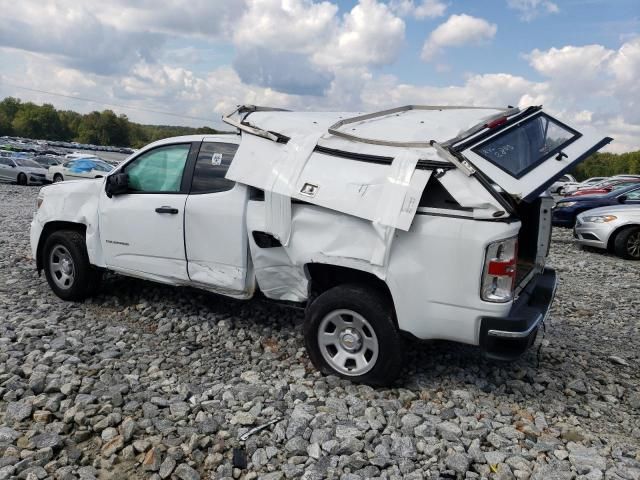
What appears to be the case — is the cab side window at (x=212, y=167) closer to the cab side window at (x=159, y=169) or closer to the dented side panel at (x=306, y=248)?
the cab side window at (x=159, y=169)

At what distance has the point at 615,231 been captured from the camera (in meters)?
11.1

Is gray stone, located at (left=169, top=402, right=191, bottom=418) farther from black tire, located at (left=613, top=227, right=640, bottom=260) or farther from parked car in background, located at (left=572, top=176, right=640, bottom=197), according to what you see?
parked car in background, located at (left=572, top=176, right=640, bottom=197)

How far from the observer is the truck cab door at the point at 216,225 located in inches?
185

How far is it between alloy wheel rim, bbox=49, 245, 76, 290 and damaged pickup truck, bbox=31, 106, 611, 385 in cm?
55

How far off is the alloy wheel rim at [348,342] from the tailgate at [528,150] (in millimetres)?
1417

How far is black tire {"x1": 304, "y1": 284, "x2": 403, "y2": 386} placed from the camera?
4.05 meters

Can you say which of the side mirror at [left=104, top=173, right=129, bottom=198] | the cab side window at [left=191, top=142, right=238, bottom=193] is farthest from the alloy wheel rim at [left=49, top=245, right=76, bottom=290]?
the cab side window at [left=191, top=142, right=238, bottom=193]

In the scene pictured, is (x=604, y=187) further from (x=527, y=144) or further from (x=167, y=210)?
(x=167, y=210)

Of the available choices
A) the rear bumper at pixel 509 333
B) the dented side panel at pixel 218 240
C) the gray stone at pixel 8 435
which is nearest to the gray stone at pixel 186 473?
the gray stone at pixel 8 435

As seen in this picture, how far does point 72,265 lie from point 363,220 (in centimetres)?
358

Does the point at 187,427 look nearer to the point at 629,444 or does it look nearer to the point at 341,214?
the point at 341,214

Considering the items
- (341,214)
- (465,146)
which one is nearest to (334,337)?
(341,214)

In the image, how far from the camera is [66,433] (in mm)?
3543

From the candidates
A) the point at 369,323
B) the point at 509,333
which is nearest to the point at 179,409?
the point at 369,323
